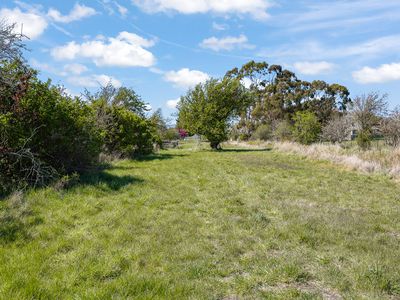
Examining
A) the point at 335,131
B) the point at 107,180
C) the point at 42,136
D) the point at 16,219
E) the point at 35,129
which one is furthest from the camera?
the point at 335,131

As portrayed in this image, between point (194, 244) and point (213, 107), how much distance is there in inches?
1030

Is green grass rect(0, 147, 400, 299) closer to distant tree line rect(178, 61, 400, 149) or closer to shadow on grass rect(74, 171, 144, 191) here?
shadow on grass rect(74, 171, 144, 191)

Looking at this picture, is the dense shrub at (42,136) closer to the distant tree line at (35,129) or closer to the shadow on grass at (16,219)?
the distant tree line at (35,129)

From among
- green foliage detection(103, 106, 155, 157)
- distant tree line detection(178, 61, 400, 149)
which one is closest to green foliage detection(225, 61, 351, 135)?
distant tree line detection(178, 61, 400, 149)

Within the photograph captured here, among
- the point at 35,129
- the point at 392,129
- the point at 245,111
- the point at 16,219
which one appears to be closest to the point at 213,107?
the point at 245,111

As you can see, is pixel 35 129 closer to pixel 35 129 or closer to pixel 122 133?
pixel 35 129

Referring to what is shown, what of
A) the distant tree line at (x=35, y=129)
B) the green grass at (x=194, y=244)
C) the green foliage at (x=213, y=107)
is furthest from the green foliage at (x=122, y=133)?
the green foliage at (x=213, y=107)

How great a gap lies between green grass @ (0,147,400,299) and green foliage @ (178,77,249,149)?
20.8 meters

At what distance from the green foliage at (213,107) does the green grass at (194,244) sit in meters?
20.8

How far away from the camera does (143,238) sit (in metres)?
6.14

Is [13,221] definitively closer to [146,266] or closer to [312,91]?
[146,266]

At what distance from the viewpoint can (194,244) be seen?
19.7ft

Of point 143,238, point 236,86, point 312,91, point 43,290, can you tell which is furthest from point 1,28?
point 312,91

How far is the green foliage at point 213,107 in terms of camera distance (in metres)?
31.4
